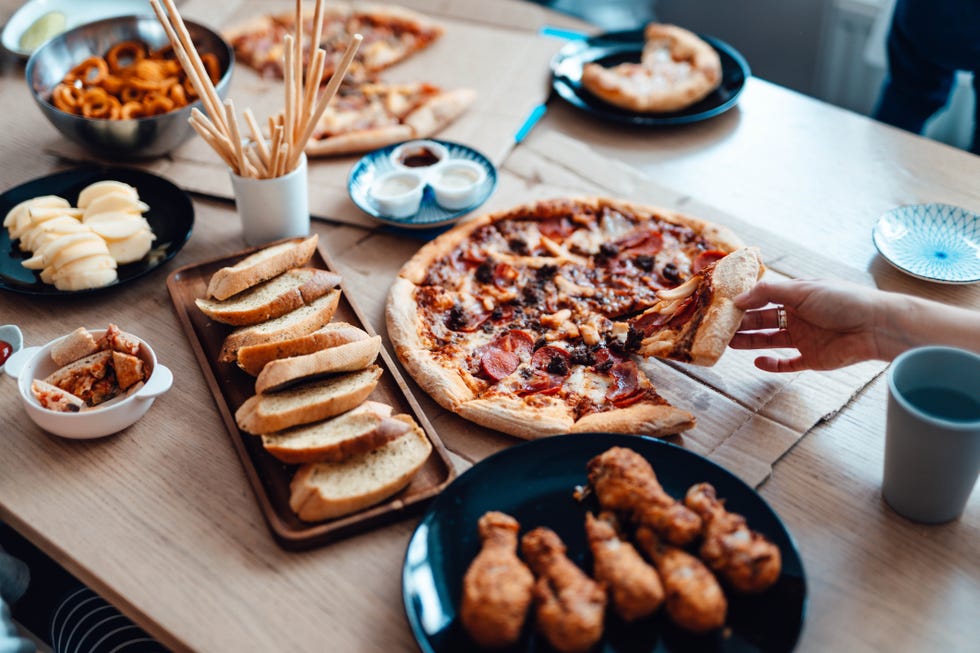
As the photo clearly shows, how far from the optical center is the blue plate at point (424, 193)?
2.94m

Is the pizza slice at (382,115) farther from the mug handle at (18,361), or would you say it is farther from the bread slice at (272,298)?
the mug handle at (18,361)

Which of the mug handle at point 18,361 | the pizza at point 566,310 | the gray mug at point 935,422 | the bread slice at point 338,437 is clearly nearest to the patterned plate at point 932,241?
the pizza at point 566,310

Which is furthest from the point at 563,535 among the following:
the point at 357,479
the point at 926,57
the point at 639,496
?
the point at 926,57

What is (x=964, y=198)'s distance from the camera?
3068mm

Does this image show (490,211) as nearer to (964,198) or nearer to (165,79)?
(165,79)

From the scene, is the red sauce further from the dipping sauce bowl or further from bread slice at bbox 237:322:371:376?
bread slice at bbox 237:322:371:376

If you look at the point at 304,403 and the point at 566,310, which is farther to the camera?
the point at 566,310

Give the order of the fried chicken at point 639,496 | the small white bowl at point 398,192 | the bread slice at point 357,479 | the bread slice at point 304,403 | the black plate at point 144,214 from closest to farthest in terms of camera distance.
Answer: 1. the fried chicken at point 639,496
2. the bread slice at point 357,479
3. the bread slice at point 304,403
4. the black plate at point 144,214
5. the small white bowl at point 398,192

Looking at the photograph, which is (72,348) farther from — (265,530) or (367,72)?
(367,72)

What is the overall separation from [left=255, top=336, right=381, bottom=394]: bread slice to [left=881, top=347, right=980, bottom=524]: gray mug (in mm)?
1254

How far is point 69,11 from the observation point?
3.99 meters

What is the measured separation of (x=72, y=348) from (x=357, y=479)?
0.89 meters

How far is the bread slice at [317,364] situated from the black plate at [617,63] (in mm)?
1805

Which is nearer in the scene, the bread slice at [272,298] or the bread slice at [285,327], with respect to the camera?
the bread slice at [285,327]
